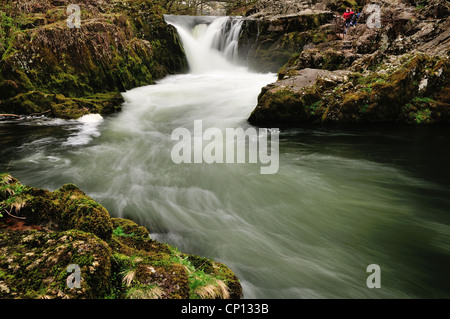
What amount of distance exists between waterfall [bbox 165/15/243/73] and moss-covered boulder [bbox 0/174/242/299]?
17.8m

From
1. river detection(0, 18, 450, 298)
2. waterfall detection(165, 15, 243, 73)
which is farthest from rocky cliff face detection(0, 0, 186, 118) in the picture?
waterfall detection(165, 15, 243, 73)

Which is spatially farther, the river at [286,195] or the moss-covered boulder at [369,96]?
the moss-covered boulder at [369,96]

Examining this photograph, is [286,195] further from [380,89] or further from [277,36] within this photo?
[277,36]

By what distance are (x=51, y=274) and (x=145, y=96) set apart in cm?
1167

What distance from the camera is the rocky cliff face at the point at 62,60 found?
882cm

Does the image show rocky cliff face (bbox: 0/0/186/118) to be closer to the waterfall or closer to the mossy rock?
the waterfall

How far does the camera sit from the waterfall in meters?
18.8

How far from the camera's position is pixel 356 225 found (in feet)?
13.1

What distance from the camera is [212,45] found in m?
19.5

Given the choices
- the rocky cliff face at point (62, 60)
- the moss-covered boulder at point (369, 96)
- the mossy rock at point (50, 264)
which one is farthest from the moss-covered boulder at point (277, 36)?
the mossy rock at point (50, 264)

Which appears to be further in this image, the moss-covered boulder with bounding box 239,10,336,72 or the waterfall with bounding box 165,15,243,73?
the waterfall with bounding box 165,15,243,73

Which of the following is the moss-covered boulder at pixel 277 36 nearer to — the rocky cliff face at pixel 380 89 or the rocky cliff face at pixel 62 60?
the rocky cliff face at pixel 380 89

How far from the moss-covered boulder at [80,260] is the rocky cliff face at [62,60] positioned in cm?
795

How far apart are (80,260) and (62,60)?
1110cm
